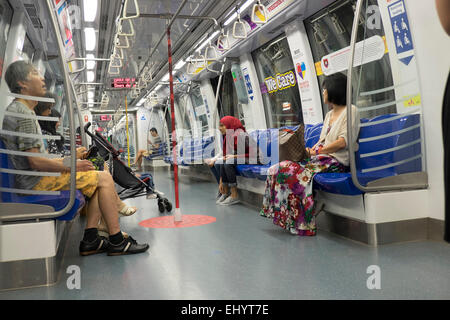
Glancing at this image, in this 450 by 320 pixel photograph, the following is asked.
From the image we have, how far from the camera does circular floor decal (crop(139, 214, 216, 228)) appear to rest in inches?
167

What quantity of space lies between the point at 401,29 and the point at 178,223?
3.03 meters

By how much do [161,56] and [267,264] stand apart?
8.15 metres

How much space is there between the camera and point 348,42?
5223 millimetres

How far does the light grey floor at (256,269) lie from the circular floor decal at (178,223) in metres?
0.46

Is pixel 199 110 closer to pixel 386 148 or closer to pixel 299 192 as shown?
pixel 299 192

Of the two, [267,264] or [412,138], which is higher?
[412,138]

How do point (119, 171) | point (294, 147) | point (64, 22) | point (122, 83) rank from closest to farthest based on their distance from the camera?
point (294, 147), point (119, 171), point (64, 22), point (122, 83)

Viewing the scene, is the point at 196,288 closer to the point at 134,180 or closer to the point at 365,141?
the point at 365,141

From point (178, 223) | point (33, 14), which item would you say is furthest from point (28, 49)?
point (178, 223)

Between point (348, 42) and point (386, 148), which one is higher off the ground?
point (348, 42)

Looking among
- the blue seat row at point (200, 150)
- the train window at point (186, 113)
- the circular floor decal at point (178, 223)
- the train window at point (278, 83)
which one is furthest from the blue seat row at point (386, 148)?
the train window at point (186, 113)
